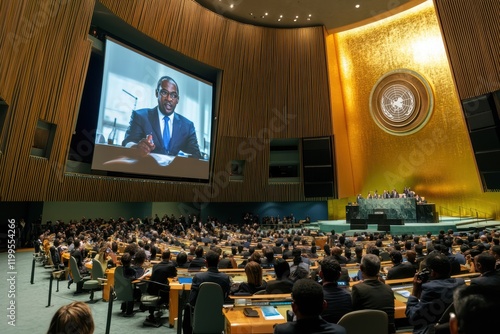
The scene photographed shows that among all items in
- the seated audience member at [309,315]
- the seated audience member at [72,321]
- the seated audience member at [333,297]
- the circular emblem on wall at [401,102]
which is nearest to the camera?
the seated audience member at [72,321]

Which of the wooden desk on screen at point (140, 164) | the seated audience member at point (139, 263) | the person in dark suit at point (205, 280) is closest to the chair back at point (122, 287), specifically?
the seated audience member at point (139, 263)

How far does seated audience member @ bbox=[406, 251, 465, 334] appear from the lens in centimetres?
245

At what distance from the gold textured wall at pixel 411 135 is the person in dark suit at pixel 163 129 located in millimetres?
10272

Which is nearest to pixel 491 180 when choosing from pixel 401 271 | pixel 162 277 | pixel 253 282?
pixel 401 271

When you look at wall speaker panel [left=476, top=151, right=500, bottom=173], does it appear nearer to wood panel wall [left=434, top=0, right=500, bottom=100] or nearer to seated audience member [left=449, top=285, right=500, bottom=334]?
wood panel wall [left=434, top=0, right=500, bottom=100]

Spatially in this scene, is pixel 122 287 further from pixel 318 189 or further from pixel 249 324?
pixel 318 189

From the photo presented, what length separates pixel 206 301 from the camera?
11.3ft

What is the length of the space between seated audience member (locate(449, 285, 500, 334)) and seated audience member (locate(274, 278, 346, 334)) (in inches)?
31.8

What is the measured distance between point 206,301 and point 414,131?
19.4 meters

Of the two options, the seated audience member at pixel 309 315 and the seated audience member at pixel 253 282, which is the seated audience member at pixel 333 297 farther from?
the seated audience member at pixel 253 282

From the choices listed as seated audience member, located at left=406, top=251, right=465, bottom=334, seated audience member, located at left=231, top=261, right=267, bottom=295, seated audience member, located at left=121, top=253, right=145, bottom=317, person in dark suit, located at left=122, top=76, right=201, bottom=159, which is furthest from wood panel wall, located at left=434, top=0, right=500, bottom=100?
seated audience member, located at left=121, top=253, right=145, bottom=317

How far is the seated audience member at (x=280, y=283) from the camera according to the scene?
12.2ft

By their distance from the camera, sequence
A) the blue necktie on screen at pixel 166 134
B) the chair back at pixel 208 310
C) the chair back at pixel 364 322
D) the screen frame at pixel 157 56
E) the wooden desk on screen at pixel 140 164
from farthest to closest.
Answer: the blue necktie on screen at pixel 166 134 < the screen frame at pixel 157 56 < the wooden desk on screen at pixel 140 164 < the chair back at pixel 208 310 < the chair back at pixel 364 322

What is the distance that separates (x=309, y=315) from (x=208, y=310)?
1.86m
